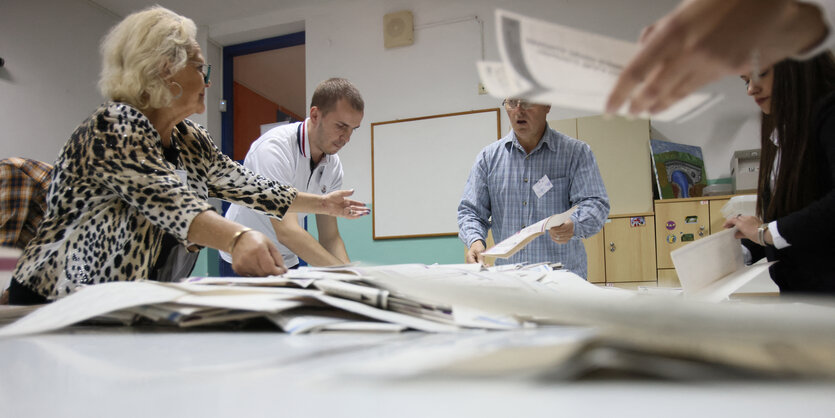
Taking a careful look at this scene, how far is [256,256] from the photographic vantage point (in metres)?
0.60

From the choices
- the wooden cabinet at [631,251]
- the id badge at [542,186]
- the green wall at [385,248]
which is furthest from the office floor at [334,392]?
the id badge at [542,186]

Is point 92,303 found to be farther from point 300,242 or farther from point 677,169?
point 300,242

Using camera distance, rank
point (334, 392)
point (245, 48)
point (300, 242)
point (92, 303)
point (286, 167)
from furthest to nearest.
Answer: point (286, 167) < point (300, 242) < point (245, 48) < point (92, 303) < point (334, 392)

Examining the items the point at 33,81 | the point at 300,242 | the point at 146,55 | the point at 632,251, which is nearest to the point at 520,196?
the point at 300,242

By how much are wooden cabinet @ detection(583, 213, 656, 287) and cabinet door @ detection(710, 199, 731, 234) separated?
0.15 feet

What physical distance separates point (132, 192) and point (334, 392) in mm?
571

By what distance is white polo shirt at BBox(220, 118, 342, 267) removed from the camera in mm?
1400

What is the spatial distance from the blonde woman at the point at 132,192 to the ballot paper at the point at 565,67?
45cm

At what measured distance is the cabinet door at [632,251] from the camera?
17.9 inches

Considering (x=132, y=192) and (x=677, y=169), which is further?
(x=132, y=192)

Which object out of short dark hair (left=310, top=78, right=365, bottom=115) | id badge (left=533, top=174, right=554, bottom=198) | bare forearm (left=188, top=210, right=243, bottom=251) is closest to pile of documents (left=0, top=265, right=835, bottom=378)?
bare forearm (left=188, top=210, right=243, bottom=251)

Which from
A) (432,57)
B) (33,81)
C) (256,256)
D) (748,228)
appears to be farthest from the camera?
(33,81)

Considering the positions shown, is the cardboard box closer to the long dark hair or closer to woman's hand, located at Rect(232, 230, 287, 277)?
the long dark hair

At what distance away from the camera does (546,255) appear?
149 cm
